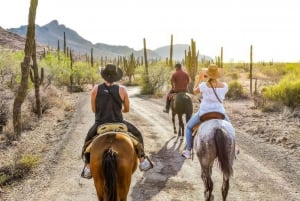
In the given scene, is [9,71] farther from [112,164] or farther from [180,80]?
[112,164]

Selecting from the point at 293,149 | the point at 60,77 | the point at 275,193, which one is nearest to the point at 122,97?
the point at 275,193

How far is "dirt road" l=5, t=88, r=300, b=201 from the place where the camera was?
805cm

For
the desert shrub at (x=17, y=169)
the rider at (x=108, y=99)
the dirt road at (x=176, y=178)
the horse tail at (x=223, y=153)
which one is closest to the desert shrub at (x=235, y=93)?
the dirt road at (x=176, y=178)

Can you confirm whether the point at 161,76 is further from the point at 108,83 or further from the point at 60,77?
the point at 108,83

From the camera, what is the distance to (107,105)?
6.62 meters

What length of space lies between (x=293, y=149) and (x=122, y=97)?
717 centimetres

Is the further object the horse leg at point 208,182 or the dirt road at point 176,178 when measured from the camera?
the dirt road at point 176,178

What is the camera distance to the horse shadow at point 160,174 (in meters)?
8.19

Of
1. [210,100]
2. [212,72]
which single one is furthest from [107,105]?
[212,72]

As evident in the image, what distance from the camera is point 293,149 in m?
11.9

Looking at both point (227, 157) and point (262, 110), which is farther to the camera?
point (262, 110)

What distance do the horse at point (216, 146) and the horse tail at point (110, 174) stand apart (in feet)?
6.73

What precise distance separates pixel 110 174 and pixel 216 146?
2154 mm

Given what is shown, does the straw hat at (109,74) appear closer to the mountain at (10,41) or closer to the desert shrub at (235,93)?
the desert shrub at (235,93)
